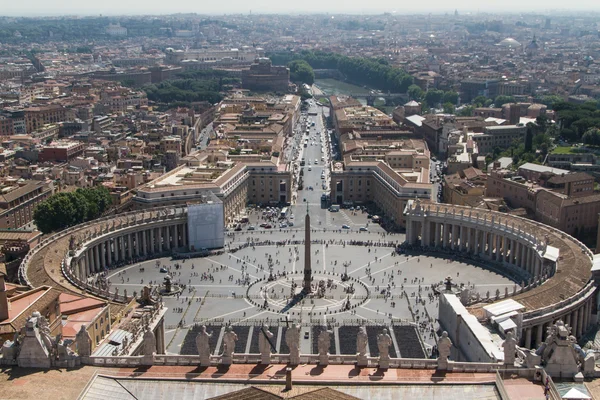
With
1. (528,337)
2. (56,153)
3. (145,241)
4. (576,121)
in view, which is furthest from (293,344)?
(576,121)

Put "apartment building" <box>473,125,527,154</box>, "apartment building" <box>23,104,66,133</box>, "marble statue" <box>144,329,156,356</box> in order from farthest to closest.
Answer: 1. "apartment building" <box>23,104,66,133</box>
2. "apartment building" <box>473,125,527,154</box>
3. "marble statue" <box>144,329,156,356</box>

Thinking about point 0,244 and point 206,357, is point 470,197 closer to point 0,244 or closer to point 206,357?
point 0,244

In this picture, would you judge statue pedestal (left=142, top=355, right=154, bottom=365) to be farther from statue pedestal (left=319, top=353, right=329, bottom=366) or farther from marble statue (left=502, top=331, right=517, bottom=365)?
marble statue (left=502, top=331, right=517, bottom=365)

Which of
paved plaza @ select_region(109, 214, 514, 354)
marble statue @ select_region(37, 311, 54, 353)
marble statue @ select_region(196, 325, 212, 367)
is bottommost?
paved plaza @ select_region(109, 214, 514, 354)

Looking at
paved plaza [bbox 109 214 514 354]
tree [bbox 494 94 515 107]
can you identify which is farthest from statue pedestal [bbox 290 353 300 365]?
tree [bbox 494 94 515 107]

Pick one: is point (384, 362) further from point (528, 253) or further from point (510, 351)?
point (528, 253)

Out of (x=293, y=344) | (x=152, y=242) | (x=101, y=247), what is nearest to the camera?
(x=293, y=344)

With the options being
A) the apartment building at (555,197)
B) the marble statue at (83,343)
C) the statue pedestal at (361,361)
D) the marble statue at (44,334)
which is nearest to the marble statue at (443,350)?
the statue pedestal at (361,361)
